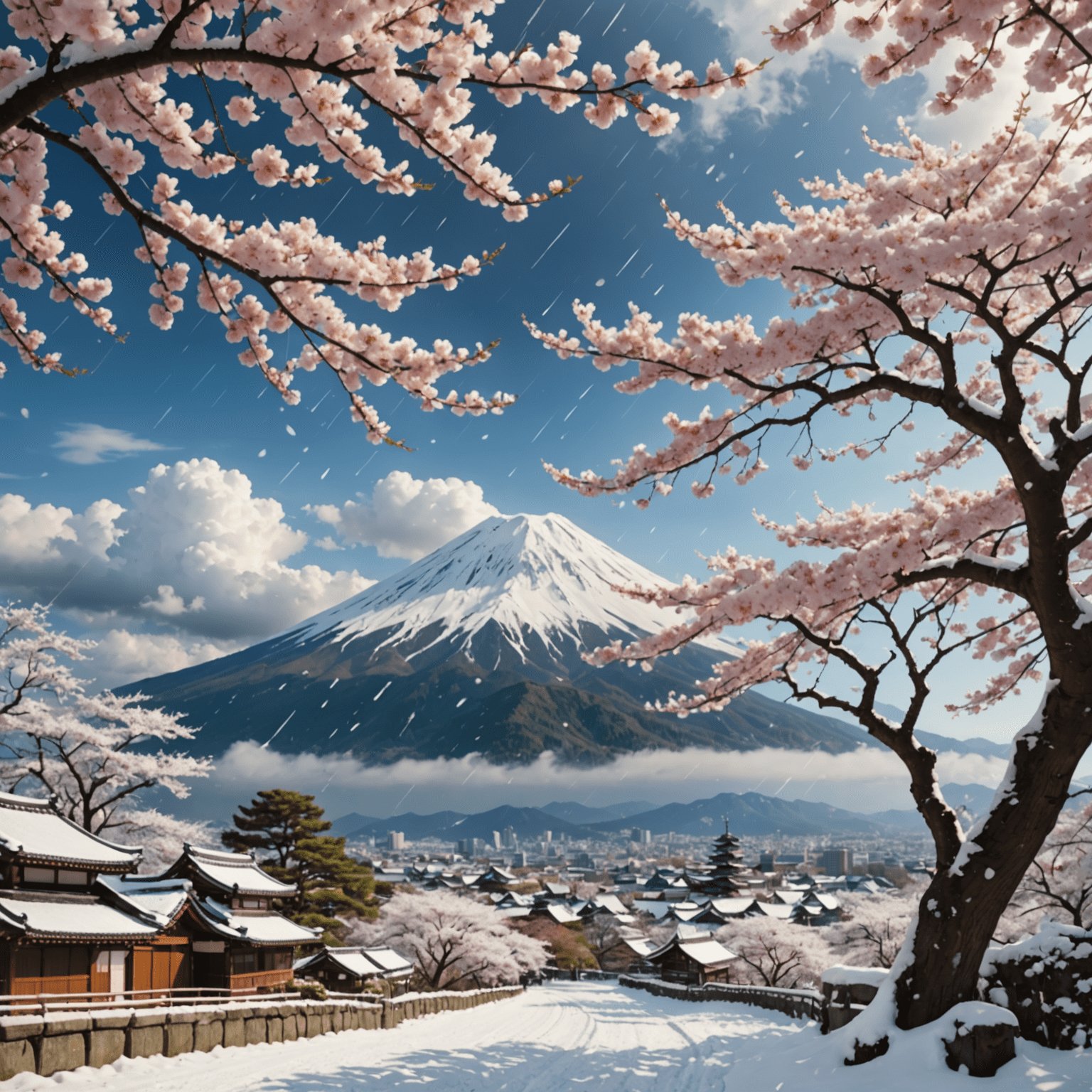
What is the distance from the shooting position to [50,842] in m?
11.7

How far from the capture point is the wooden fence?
13.9 m

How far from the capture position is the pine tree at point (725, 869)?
52.6 m

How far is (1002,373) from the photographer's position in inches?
179

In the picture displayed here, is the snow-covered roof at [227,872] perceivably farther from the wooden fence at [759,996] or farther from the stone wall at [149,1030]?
the wooden fence at [759,996]

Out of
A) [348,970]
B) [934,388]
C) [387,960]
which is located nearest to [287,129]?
[934,388]

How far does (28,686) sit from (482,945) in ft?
64.3

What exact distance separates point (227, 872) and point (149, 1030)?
837 centimetres

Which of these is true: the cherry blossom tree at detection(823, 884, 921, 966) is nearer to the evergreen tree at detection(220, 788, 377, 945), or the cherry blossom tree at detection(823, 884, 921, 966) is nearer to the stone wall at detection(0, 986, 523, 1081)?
the evergreen tree at detection(220, 788, 377, 945)

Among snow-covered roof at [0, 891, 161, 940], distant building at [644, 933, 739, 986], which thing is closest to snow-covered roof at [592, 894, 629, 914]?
distant building at [644, 933, 739, 986]

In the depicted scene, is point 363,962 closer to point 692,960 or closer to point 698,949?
point 692,960

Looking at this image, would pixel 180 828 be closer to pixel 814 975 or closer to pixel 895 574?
pixel 895 574

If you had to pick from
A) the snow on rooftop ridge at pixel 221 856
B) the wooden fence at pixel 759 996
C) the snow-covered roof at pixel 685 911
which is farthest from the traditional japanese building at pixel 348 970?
the snow-covered roof at pixel 685 911

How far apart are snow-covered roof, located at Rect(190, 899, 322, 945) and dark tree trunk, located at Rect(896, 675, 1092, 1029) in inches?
549

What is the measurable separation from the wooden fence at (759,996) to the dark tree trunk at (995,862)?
5.70 meters
